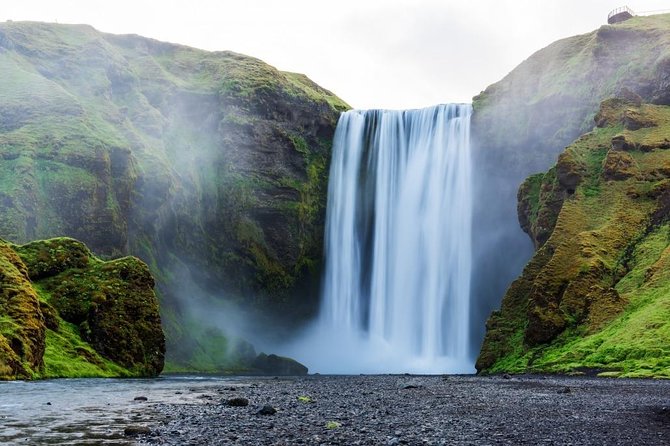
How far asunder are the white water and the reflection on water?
51.0m

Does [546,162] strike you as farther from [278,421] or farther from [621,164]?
[278,421]

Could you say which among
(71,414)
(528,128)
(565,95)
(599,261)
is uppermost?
(565,95)

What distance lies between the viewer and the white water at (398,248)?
75.8 m

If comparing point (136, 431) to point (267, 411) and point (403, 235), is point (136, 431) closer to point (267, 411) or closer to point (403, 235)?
point (267, 411)

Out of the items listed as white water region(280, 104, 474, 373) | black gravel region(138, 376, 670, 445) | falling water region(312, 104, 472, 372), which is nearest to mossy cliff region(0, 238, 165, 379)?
black gravel region(138, 376, 670, 445)

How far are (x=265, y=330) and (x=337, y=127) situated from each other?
33.2 m

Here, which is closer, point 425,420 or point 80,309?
point 425,420

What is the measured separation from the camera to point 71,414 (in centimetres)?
1891

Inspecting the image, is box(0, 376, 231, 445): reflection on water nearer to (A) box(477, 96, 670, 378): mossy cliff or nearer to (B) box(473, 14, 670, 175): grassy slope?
(A) box(477, 96, 670, 378): mossy cliff

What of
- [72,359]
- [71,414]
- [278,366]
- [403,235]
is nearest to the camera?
[71,414]

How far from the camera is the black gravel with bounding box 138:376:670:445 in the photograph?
13422 mm

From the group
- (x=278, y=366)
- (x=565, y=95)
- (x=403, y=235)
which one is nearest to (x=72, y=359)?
(x=278, y=366)

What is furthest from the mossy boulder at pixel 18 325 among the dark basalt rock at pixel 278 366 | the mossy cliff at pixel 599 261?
the dark basalt rock at pixel 278 366

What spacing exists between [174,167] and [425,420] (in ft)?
259
